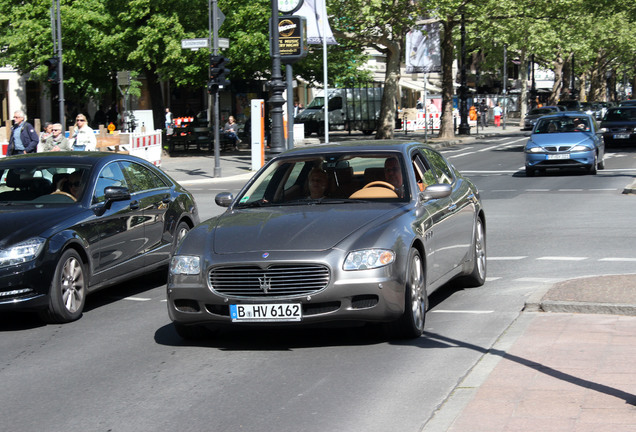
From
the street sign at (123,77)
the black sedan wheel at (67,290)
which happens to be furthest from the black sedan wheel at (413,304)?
the street sign at (123,77)

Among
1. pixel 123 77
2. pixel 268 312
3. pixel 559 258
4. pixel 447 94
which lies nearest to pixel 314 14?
pixel 123 77

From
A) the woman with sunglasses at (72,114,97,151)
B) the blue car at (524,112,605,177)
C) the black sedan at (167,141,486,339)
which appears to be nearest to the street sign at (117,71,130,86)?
the woman with sunglasses at (72,114,97,151)

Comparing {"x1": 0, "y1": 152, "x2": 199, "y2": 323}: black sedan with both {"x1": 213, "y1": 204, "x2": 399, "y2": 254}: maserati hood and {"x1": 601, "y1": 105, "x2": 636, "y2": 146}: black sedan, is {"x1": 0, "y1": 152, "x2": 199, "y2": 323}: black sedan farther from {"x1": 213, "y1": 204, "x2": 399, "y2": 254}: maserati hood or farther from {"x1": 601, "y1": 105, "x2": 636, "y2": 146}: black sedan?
{"x1": 601, "y1": 105, "x2": 636, "y2": 146}: black sedan

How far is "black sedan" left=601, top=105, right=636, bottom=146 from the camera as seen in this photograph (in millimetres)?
39031

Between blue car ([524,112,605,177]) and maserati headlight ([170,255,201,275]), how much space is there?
64.8ft

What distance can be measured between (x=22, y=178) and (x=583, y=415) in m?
6.25

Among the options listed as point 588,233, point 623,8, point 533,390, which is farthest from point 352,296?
point 623,8

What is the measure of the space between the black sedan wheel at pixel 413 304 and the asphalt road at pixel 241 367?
99mm

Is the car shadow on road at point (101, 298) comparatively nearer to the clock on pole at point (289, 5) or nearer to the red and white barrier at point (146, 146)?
the red and white barrier at point (146, 146)

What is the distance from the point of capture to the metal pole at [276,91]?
92.9 feet

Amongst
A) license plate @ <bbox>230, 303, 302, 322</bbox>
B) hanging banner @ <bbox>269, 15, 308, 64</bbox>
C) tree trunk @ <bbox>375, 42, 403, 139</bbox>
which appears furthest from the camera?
tree trunk @ <bbox>375, 42, 403, 139</bbox>

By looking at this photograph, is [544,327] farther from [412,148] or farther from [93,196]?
[93,196]

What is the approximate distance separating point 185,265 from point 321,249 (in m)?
1.03

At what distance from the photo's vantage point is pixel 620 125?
39156 mm
